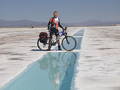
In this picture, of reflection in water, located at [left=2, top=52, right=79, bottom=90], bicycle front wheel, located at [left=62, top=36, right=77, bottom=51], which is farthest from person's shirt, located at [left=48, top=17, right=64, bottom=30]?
reflection in water, located at [left=2, top=52, right=79, bottom=90]

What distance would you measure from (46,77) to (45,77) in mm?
34

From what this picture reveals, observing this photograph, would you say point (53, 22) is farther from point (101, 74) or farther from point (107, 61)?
point (101, 74)

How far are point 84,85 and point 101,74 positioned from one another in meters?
1.87

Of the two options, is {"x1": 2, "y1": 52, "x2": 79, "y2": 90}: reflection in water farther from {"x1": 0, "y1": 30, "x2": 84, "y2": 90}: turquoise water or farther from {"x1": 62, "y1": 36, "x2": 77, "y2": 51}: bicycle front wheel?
{"x1": 62, "y1": 36, "x2": 77, "y2": 51}: bicycle front wheel

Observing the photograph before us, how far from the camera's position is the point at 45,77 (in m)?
11.1

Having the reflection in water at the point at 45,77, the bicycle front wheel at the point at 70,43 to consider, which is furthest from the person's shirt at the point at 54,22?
the reflection in water at the point at 45,77

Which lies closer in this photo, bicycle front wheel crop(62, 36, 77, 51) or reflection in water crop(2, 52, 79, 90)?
reflection in water crop(2, 52, 79, 90)

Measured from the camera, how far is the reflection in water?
31.3 feet

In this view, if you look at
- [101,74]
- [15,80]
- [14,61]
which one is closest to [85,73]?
[101,74]

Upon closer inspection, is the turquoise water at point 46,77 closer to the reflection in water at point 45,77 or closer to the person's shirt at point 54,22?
the reflection in water at point 45,77

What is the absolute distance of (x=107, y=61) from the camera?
14469mm

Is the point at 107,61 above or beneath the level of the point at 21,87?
beneath

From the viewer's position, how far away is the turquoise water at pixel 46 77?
31.2 ft

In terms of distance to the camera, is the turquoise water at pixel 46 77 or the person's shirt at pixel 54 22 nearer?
the turquoise water at pixel 46 77
